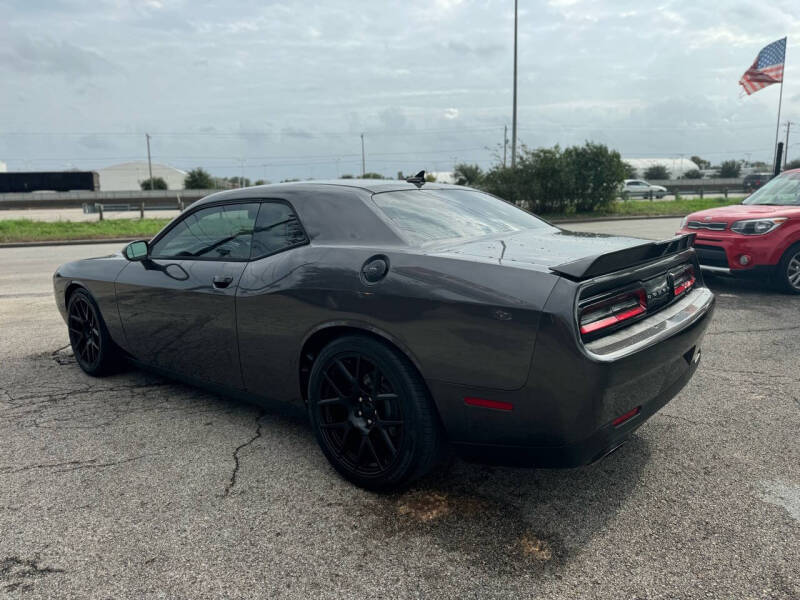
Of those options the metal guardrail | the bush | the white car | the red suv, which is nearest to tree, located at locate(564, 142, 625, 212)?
the bush

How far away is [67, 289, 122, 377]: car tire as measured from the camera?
453 cm

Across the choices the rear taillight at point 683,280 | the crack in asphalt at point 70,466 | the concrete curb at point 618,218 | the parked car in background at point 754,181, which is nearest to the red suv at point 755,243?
the rear taillight at point 683,280

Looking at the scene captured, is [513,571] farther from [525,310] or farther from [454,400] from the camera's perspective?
[525,310]

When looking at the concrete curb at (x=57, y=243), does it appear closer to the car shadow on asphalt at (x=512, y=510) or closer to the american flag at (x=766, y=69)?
the car shadow on asphalt at (x=512, y=510)

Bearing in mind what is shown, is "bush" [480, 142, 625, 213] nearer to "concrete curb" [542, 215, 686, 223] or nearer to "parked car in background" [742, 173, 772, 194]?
"concrete curb" [542, 215, 686, 223]

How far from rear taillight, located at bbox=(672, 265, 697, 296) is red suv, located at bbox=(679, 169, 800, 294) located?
14.3ft

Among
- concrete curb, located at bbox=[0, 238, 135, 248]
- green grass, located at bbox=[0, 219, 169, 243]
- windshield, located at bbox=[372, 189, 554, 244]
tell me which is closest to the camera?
windshield, located at bbox=[372, 189, 554, 244]

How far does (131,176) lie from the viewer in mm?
101250

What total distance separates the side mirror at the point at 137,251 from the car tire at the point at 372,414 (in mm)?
1851

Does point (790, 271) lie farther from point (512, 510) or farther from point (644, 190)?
point (644, 190)

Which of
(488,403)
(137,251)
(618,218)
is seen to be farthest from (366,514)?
(618,218)

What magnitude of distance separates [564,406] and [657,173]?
8713cm

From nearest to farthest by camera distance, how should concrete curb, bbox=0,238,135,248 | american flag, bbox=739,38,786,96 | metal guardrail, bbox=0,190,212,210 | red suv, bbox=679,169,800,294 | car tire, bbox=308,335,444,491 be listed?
car tire, bbox=308,335,444,491
red suv, bbox=679,169,800,294
concrete curb, bbox=0,238,135,248
american flag, bbox=739,38,786,96
metal guardrail, bbox=0,190,212,210

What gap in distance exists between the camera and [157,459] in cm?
331
